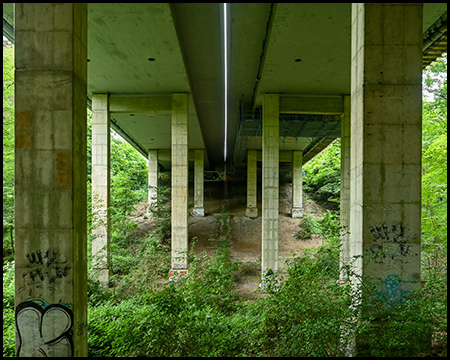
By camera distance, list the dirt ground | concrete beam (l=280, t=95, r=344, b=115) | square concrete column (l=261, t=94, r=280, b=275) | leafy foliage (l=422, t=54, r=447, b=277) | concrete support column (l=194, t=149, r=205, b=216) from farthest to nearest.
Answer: concrete support column (l=194, t=149, r=205, b=216), the dirt ground, concrete beam (l=280, t=95, r=344, b=115), square concrete column (l=261, t=94, r=280, b=275), leafy foliage (l=422, t=54, r=447, b=277)

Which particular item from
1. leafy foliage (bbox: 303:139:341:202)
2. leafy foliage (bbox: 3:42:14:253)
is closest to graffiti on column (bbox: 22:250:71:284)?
leafy foliage (bbox: 3:42:14:253)

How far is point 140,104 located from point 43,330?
12.2 m

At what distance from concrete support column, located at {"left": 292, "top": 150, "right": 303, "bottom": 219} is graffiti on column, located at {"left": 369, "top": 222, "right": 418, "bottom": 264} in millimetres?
24594

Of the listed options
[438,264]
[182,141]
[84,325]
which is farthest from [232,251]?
[84,325]

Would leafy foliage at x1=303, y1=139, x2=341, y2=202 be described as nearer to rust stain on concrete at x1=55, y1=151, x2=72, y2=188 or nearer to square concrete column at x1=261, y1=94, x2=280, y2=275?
square concrete column at x1=261, y1=94, x2=280, y2=275

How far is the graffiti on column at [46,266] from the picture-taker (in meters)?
5.07

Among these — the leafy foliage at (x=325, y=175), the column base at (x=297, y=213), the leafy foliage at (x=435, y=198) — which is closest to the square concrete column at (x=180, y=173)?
the leafy foliage at (x=435, y=198)

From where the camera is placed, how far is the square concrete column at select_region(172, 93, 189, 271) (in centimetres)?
1448

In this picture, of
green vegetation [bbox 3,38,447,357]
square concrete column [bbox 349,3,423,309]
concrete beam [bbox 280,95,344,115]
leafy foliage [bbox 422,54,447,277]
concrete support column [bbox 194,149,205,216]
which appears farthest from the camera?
concrete support column [bbox 194,149,205,216]

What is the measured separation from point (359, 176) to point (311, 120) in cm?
1272

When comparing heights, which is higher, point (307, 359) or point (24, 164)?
point (24, 164)

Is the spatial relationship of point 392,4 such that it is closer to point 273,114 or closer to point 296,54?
point 296,54

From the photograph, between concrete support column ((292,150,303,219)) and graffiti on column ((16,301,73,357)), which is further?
concrete support column ((292,150,303,219))

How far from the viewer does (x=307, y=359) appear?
4625 millimetres
